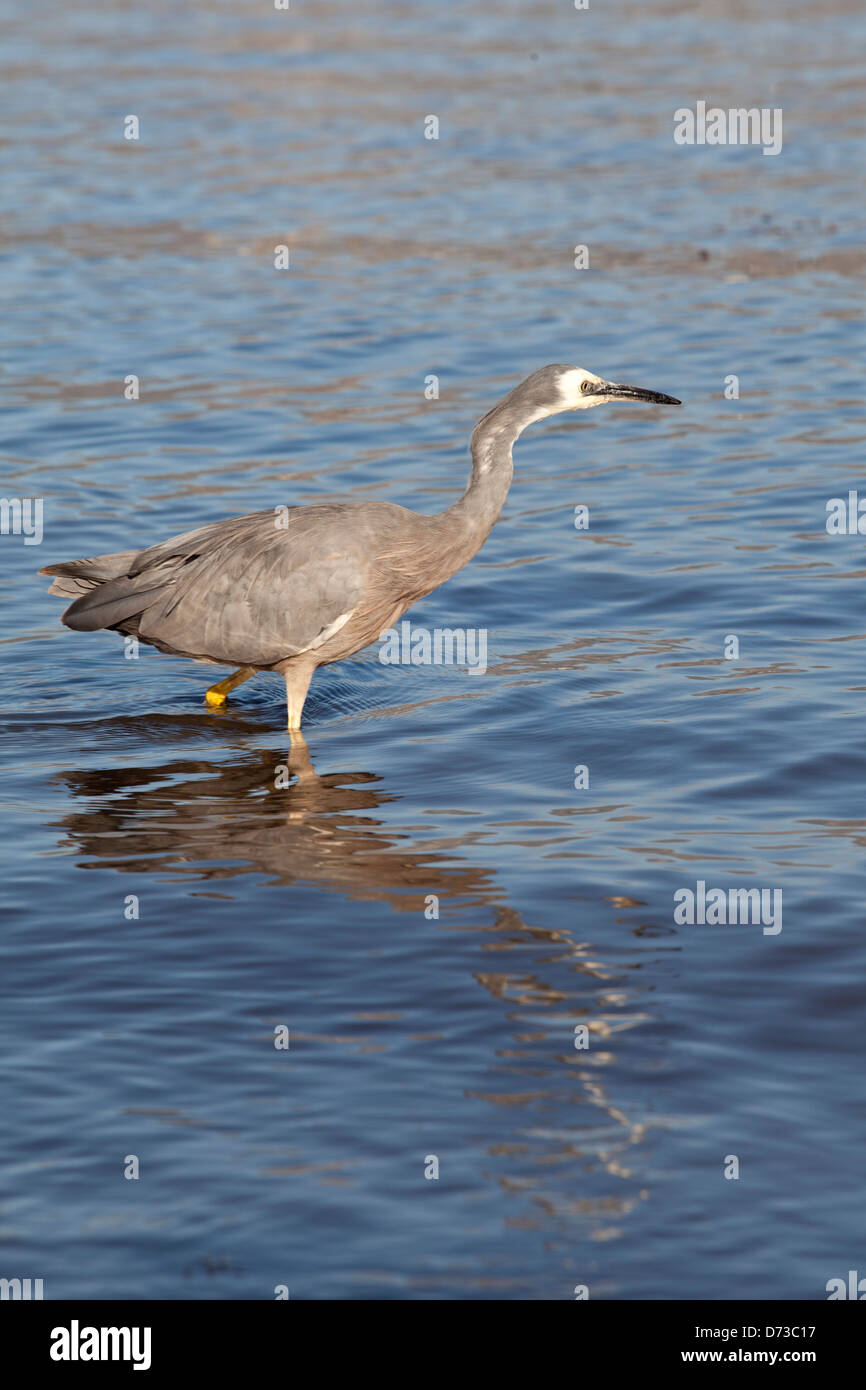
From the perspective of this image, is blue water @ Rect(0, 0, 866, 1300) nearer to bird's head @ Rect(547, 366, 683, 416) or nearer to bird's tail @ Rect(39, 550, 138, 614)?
bird's tail @ Rect(39, 550, 138, 614)

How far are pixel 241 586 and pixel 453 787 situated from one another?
1.78 m

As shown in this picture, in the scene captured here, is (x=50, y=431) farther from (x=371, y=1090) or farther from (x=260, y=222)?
(x=371, y=1090)

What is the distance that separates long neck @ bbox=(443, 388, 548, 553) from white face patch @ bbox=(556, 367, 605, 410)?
5.5 inches

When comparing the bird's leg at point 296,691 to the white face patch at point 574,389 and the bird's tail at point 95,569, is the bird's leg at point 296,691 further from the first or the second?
the white face patch at point 574,389

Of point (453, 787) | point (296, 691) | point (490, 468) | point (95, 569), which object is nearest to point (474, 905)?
point (453, 787)

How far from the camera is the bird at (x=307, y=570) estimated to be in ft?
35.1

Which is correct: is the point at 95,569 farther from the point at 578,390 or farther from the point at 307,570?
the point at 578,390

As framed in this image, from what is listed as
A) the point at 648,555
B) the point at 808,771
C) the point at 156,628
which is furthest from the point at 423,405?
the point at 808,771

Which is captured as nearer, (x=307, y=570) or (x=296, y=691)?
(x=307, y=570)

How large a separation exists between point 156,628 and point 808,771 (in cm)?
385

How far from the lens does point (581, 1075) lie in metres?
7.40

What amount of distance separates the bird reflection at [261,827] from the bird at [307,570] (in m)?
0.64

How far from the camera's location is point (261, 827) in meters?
9.96

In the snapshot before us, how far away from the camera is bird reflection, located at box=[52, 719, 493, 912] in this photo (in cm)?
929
